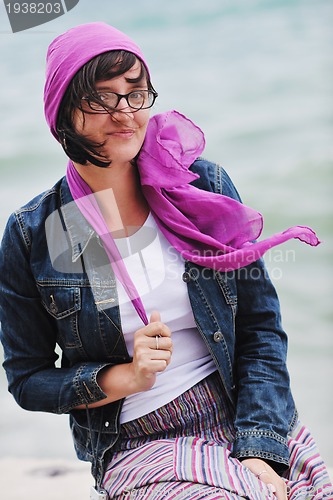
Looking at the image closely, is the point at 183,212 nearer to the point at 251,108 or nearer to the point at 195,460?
the point at 195,460

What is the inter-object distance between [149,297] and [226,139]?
11.7 feet

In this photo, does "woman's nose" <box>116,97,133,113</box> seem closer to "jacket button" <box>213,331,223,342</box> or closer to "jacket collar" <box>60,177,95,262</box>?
"jacket collar" <box>60,177,95,262</box>

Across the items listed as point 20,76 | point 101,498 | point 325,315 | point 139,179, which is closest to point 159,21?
point 20,76

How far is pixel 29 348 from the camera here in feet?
5.98

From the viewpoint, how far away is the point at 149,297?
1766 mm

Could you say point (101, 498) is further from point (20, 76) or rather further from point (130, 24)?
point (130, 24)

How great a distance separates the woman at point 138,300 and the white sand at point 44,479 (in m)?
0.74

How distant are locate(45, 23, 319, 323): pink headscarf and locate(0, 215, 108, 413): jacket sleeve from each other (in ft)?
0.58

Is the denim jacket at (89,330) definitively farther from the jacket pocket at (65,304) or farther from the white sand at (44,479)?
the white sand at (44,479)

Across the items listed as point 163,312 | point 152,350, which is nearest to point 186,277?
point 163,312

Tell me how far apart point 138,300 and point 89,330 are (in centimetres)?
13

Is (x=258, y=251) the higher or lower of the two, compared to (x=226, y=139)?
higher

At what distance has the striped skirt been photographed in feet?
5.34

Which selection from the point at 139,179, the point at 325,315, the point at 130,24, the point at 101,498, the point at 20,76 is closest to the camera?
the point at 101,498
